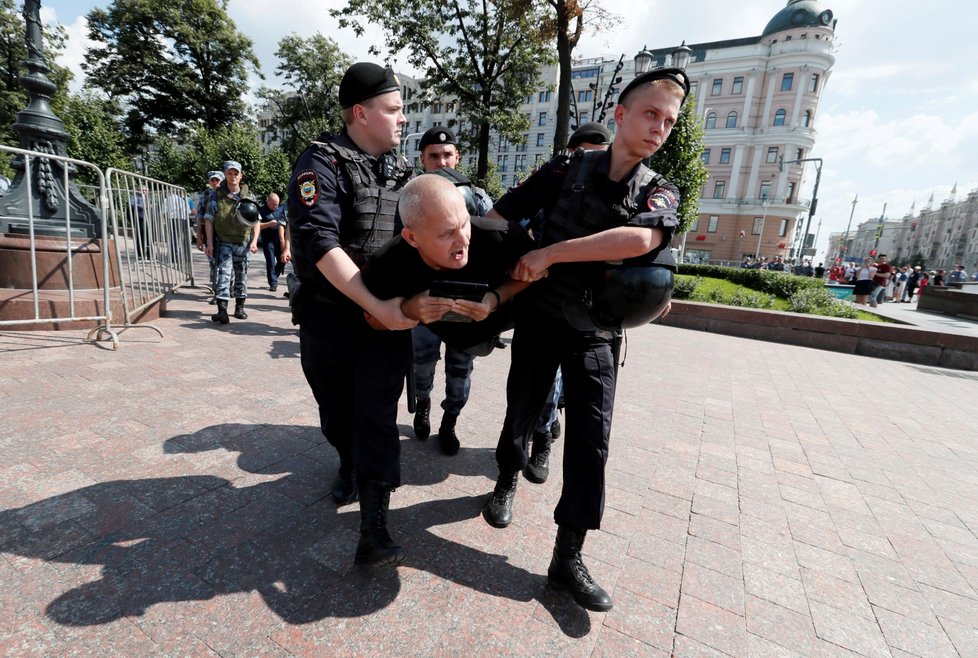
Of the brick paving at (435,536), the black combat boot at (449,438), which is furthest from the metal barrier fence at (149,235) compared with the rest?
the black combat boot at (449,438)

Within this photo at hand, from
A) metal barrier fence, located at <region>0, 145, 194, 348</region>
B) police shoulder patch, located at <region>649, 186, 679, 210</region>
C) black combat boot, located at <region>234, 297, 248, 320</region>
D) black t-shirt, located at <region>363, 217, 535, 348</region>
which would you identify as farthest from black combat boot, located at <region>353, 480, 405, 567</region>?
black combat boot, located at <region>234, 297, 248, 320</region>

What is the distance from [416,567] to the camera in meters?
2.13

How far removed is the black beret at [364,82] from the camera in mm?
2045

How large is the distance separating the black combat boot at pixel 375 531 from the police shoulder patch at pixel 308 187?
124 cm

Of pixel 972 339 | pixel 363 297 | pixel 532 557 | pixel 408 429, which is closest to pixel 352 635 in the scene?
pixel 532 557

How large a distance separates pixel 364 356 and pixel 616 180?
136cm

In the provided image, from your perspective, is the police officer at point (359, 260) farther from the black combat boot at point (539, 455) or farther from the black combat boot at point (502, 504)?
the black combat boot at point (539, 455)

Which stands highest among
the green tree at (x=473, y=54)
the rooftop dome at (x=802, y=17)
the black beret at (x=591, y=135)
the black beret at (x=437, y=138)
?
the rooftop dome at (x=802, y=17)

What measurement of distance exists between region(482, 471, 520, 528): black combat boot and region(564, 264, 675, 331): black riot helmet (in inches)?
41.9

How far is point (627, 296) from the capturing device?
1.82 meters

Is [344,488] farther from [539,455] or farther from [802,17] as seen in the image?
[802,17]

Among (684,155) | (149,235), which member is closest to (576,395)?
(149,235)

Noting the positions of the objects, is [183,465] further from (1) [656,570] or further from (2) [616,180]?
(2) [616,180]

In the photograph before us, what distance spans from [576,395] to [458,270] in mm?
782
